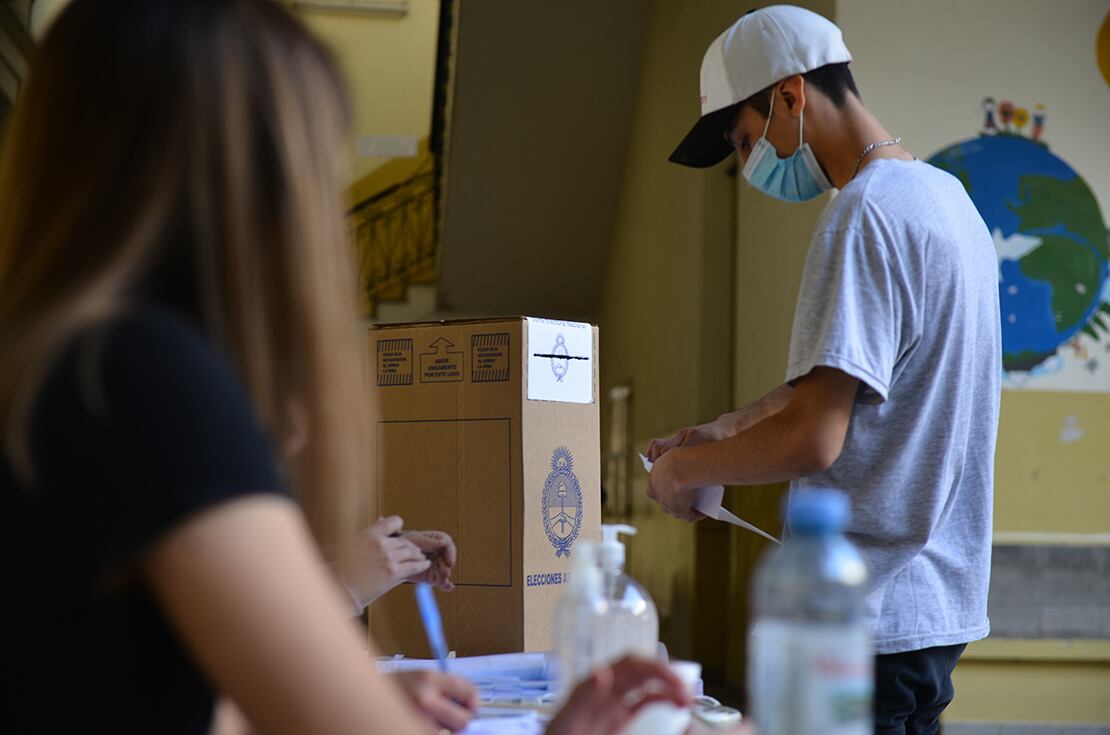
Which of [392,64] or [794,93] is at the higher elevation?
[392,64]

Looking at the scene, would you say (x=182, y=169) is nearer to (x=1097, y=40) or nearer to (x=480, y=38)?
(x=1097, y=40)

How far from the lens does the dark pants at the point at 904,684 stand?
147cm

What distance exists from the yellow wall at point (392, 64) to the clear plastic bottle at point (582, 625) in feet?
28.6

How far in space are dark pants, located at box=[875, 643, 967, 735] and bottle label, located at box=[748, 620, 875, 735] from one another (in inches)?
29.2

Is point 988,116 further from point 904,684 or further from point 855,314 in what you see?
point 904,684

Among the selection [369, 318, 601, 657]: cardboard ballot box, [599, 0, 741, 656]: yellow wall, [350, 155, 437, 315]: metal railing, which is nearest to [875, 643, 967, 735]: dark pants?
[369, 318, 601, 657]: cardboard ballot box

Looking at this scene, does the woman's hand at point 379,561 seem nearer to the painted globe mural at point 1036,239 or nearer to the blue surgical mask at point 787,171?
the blue surgical mask at point 787,171

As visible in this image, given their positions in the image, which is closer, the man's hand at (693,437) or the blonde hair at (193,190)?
the blonde hair at (193,190)

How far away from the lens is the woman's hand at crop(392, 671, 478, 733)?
1.02 metres

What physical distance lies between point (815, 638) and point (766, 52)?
1.15 metres

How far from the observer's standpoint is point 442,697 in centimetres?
104

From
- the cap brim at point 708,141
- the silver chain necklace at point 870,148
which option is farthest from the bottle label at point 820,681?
the cap brim at point 708,141

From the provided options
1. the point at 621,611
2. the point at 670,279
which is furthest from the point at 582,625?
the point at 670,279

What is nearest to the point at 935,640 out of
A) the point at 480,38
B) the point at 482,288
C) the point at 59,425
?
the point at 59,425
